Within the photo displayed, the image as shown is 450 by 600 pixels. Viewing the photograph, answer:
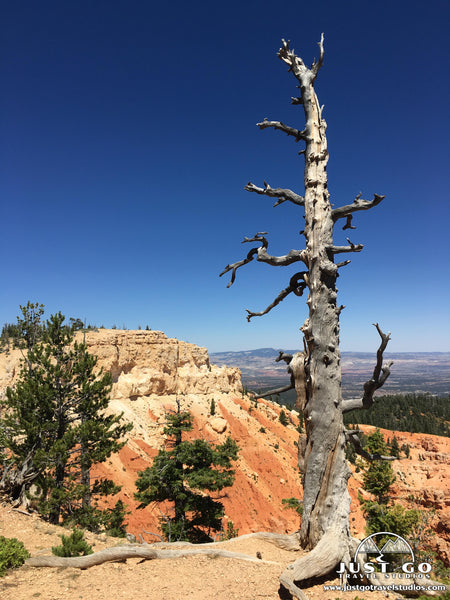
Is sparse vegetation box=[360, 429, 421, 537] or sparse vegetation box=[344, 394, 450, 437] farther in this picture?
sparse vegetation box=[344, 394, 450, 437]

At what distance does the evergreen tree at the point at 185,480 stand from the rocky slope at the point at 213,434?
12330 mm

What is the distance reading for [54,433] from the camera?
45.6ft

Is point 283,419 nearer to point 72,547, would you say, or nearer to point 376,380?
point 72,547

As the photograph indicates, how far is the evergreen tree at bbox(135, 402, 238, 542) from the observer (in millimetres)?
16047

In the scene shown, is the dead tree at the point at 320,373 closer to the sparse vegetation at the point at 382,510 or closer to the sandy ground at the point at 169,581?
the sandy ground at the point at 169,581

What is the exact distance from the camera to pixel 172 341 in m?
49.0

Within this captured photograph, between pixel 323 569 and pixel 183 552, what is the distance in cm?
286

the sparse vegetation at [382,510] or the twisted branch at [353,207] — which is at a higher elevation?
the twisted branch at [353,207]

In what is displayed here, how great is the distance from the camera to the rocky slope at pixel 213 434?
34969 millimetres

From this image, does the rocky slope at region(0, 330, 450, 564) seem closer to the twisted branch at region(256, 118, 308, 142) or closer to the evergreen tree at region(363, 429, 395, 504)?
the evergreen tree at region(363, 429, 395, 504)

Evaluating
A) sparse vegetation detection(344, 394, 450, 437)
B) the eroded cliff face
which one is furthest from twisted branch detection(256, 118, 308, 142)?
sparse vegetation detection(344, 394, 450, 437)

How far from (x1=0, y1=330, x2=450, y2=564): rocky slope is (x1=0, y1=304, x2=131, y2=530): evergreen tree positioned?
1631 cm

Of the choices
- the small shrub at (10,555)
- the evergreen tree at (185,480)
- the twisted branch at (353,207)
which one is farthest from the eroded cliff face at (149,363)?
the twisted branch at (353,207)

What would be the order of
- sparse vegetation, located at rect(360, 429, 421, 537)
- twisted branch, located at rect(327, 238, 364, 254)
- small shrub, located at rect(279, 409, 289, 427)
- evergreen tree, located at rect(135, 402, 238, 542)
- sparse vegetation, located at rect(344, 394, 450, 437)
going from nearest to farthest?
twisted branch, located at rect(327, 238, 364, 254) < evergreen tree, located at rect(135, 402, 238, 542) < sparse vegetation, located at rect(360, 429, 421, 537) < small shrub, located at rect(279, 409, 289, 427) < sparse vegetation, located at rect(344, 394, 450, 437)
